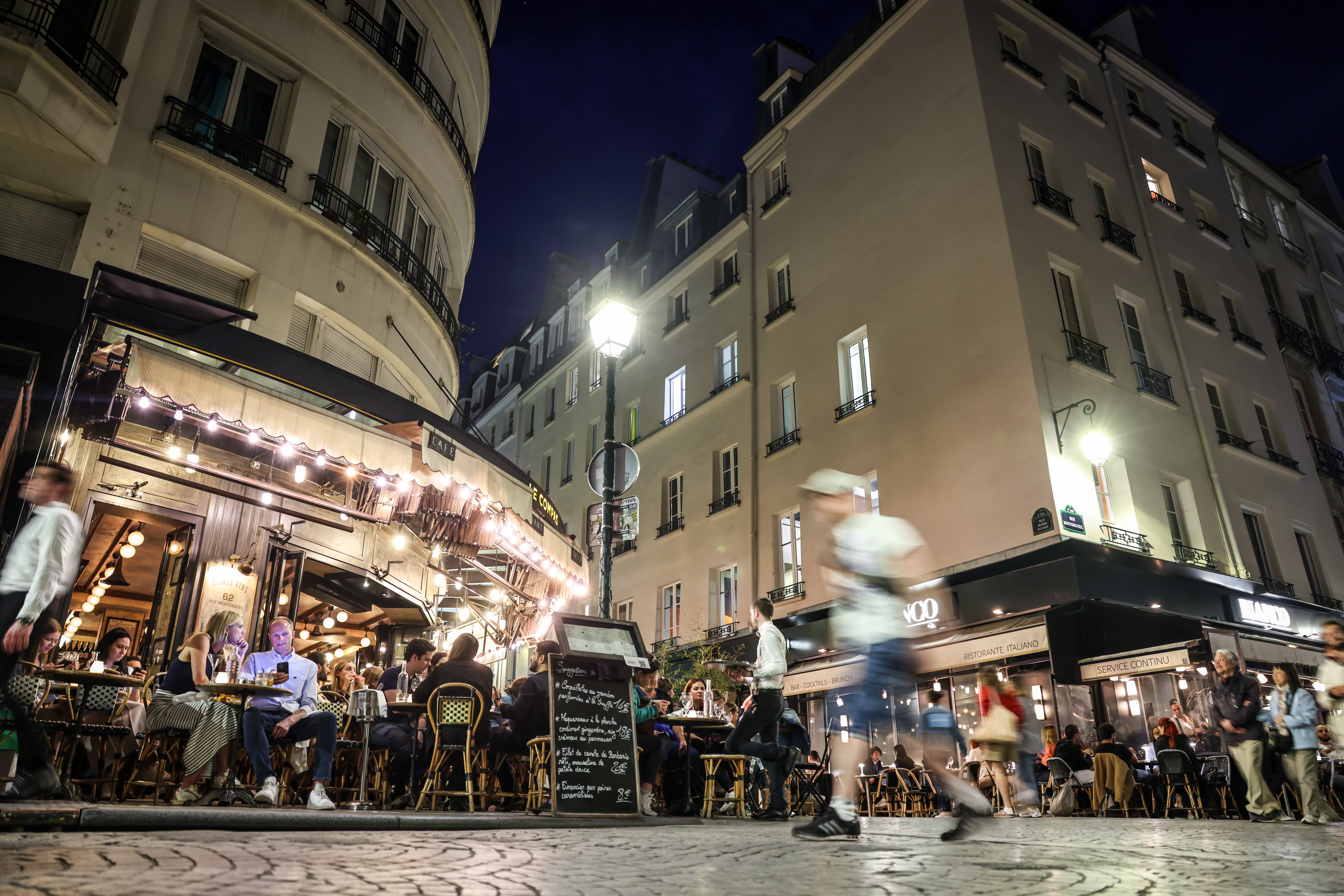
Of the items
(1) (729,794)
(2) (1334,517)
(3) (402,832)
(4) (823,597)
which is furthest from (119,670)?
(2) (1334,517)

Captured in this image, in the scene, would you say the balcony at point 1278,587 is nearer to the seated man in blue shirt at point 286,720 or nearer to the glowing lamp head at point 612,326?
the glowing lamp head at point 612,326

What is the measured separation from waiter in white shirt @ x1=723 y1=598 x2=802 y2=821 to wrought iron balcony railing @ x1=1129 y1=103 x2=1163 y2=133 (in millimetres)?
17703

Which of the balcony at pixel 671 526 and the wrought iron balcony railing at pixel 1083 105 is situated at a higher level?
the wrought iron balcony railing at pixel 1083 105

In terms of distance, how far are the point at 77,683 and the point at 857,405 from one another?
13.7 metres

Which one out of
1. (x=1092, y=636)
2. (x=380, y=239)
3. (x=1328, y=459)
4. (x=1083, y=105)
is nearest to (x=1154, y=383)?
(x=1092, y=636)

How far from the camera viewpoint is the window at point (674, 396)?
22375 mm

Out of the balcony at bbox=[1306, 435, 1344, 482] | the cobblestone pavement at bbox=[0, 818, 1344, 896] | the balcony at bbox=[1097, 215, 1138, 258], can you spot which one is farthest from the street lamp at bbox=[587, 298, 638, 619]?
the balcony at bbox=[1306, 435, 1344, 482]

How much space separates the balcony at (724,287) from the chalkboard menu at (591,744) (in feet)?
51.9

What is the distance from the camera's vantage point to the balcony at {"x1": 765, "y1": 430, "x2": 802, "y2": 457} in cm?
1805

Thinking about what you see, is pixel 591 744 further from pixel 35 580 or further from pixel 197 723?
pixel 35 580

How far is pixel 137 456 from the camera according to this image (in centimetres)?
949

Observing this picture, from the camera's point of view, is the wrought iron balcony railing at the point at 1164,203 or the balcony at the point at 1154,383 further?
the wrought iron balcony railing at the point at 1164,203

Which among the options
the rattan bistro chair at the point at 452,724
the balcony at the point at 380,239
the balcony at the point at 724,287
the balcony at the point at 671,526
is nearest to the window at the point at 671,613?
the balcony at the point at 671,526

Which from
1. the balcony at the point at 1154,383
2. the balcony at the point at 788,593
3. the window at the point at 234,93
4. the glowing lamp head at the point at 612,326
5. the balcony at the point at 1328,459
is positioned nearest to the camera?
the glowing lamp head at the point at 612,326
